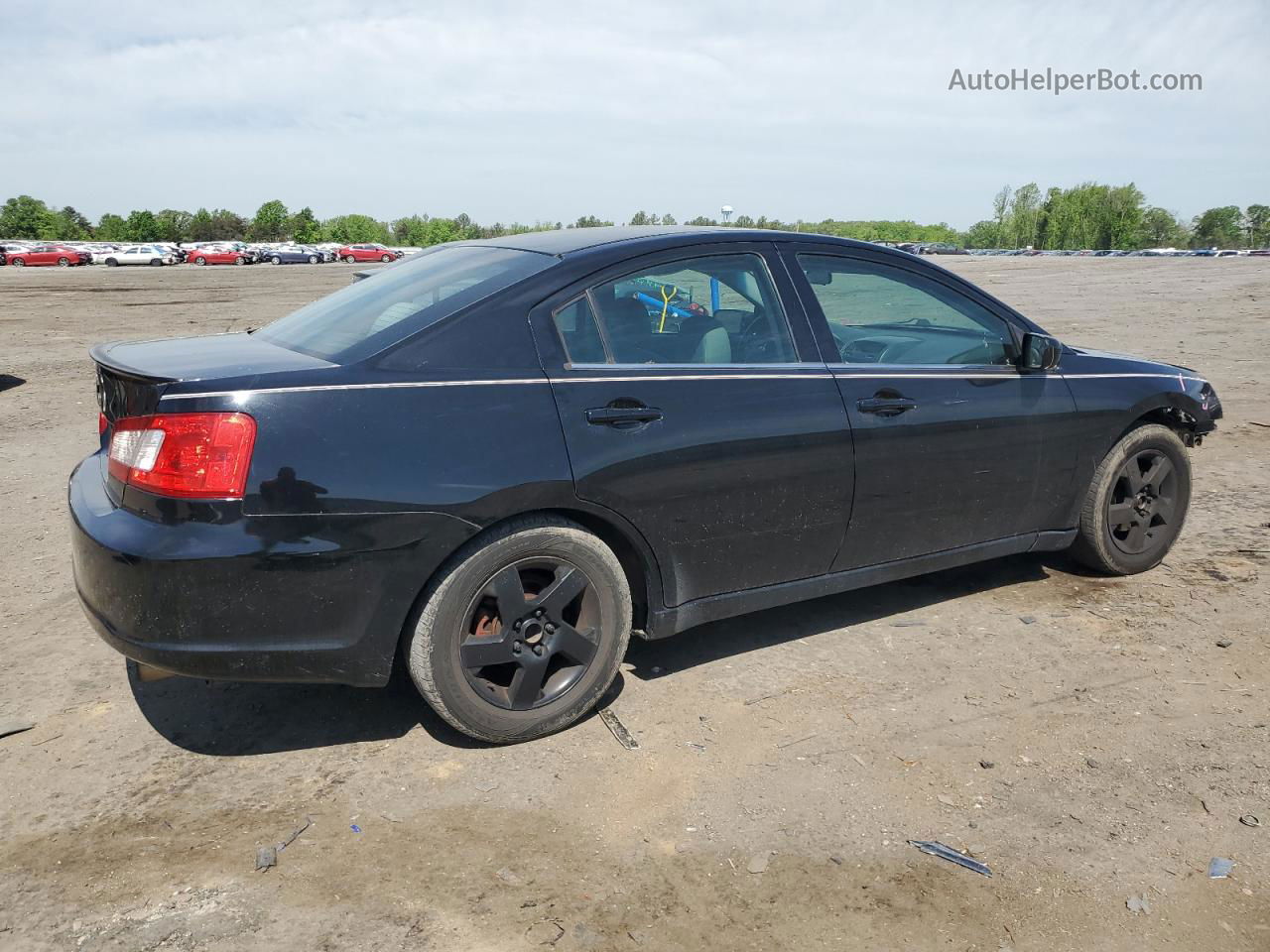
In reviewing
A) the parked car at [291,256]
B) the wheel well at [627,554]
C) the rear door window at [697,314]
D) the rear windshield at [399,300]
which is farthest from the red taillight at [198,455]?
the parked car at [291,256]

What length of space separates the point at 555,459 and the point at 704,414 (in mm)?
610

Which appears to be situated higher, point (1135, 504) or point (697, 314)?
point (697, 314)

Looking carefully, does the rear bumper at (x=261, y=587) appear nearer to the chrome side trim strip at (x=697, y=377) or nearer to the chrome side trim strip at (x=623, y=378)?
the chrome side trim strip at (x=623, y=378)

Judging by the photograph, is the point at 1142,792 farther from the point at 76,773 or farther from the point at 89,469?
the point at 89,469

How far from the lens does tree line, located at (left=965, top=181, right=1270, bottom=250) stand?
14125 cm

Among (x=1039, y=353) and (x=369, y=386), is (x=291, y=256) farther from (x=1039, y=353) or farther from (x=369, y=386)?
(x=369, y=386)

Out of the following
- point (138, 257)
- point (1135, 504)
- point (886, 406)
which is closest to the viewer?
point (886, 406)

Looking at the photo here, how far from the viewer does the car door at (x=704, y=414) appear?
3.39 metres

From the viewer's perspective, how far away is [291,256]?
73.5 metres

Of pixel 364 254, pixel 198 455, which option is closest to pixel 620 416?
pixel 198 455

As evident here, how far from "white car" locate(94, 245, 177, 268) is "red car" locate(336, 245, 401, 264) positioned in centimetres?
1555

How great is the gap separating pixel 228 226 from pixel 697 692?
477 ft

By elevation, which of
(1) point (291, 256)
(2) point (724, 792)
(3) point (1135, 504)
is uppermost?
(1) point (291, 256)

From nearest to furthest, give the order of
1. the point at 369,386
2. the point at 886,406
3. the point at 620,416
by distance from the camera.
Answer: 1. the point at 369,386
2. the point at 620,416
3. the point at 886,406
